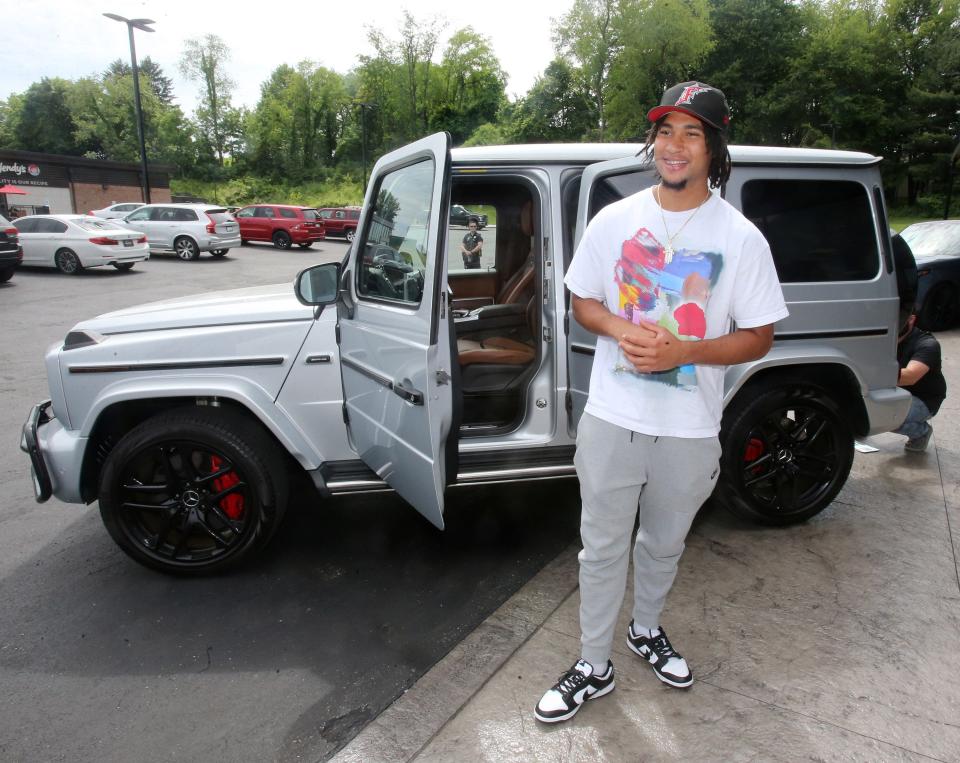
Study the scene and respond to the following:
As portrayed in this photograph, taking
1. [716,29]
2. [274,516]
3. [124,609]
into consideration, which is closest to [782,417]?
[274,516]

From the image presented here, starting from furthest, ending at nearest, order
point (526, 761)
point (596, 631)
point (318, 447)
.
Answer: point (318, 447) → point (596, 631) → point (526, 761)

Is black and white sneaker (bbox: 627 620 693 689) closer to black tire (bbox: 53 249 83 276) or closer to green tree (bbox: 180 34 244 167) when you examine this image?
black tire (bbox: 53 249 83 276)

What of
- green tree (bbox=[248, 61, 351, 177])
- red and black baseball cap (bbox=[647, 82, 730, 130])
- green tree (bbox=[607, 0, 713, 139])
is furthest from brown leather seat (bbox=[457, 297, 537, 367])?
green tree (bbox=[248, 61, 351, 177])

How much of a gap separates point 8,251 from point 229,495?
47.8ft

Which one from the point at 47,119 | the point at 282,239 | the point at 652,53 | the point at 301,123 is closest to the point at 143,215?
the point at 282,239

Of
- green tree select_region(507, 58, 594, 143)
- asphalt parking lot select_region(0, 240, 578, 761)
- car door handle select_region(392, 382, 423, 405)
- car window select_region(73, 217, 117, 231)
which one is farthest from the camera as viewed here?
green tree select_region(507, 58, 594, 143)

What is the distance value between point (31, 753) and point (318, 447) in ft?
5.04

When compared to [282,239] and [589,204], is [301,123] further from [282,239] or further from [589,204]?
[589,204]

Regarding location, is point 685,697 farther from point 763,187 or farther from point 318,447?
point 763,187

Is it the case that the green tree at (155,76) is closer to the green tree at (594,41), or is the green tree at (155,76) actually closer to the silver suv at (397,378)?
the green tree at (594,41)

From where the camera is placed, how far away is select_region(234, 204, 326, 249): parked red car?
25906 mm

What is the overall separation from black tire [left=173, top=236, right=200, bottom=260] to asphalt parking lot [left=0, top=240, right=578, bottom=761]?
694 inches

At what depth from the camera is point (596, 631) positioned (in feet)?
7.25

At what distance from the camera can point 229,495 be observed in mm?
3160
